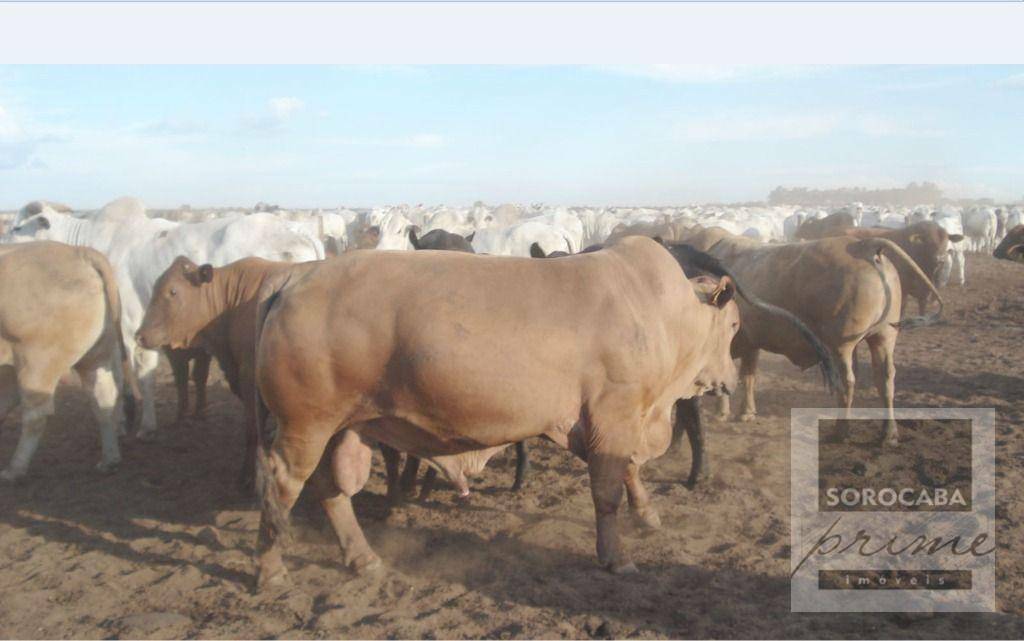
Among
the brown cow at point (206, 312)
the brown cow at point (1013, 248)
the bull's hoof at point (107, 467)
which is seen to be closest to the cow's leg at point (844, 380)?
the brown cow at point (1013, 248)

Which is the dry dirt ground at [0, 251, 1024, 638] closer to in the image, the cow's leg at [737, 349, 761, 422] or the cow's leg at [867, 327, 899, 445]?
the cow's leg at [737, 349, 761, 422]

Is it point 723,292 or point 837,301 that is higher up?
point 723,292

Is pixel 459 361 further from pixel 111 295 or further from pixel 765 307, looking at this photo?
pixel 111 295

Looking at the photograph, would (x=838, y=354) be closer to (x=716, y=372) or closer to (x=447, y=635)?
(x=716, y=372)

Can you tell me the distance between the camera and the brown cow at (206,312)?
607 cm

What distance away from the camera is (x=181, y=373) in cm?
793

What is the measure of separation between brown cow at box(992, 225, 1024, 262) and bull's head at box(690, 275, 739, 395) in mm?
4406

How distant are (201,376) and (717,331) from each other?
5.40 m

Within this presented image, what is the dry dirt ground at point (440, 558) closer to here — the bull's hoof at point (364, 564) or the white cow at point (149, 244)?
the bull's hoof at point (364, 564)

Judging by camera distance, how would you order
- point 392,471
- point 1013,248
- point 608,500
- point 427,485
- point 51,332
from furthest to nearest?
point 1013,248 → point 51,332 → point 427,485 → point 392,471 → point 608,500

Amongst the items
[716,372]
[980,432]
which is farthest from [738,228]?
[716,372]

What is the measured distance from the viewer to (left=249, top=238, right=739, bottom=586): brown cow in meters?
3.96

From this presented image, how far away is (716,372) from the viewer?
524 cm
